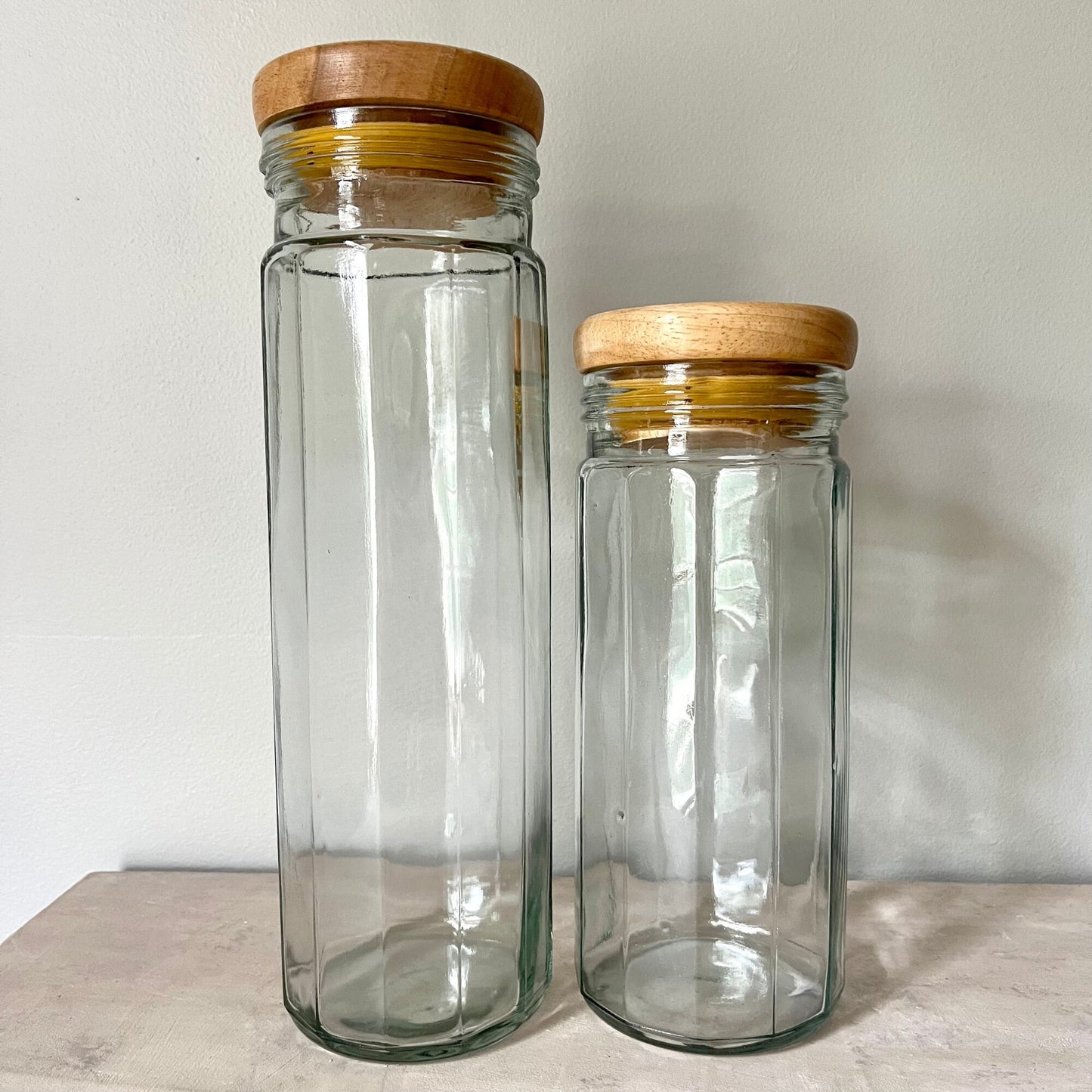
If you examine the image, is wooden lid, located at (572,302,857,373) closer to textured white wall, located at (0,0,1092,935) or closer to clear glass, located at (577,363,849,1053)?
clear glass, located at (577,363,849,1053)

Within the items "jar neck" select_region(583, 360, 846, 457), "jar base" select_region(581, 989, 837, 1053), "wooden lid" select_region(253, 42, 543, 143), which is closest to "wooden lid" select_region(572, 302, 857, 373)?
"jar neck" select_region(583, 360, 846, 457)

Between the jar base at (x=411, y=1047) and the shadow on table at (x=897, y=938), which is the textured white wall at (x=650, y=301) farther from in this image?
the jar base at (x=411, y=1047)

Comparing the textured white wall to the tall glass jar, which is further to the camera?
the textured white wall

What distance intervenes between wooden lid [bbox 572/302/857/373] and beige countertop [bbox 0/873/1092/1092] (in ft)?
1.03

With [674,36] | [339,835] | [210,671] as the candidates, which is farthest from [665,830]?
[674,36]

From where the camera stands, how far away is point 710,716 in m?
0.53

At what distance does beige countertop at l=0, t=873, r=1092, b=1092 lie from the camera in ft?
1.49

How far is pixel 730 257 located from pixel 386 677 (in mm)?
337

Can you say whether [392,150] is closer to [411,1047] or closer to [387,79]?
[387,79]

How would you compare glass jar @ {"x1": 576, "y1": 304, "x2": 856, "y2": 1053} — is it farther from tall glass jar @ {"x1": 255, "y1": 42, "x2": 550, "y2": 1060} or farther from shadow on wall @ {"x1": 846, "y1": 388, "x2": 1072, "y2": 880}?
shadow on wall @ {"x1": 846, "y1": 388, "x2": 1072, "y2": 880}

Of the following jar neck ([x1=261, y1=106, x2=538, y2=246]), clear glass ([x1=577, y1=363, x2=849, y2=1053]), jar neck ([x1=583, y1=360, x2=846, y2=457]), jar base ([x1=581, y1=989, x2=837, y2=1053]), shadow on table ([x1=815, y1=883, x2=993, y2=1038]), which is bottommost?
shadow on table ([x1=815, y1=883, x2=993, y2=1038])

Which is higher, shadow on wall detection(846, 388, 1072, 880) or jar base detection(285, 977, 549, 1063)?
shadow on wall detection(846, 388, 1072, 880)

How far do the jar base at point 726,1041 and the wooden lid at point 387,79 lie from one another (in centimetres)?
42

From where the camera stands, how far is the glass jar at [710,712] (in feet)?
1.63
